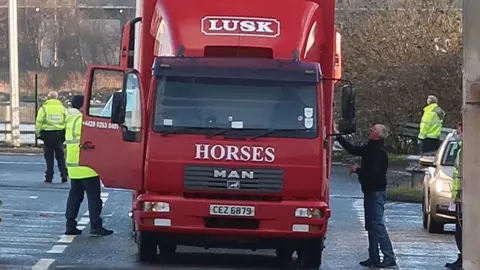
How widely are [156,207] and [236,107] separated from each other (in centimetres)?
129

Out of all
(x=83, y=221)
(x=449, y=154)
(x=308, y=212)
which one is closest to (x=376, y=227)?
(x=308, y=212)

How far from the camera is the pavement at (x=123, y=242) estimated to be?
12.8 meters

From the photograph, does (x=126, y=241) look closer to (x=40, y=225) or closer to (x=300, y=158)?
(x=40, y=225)

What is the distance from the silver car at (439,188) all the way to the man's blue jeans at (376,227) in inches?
107

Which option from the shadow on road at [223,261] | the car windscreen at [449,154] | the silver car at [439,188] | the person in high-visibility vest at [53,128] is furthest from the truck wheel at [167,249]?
the person in high-visibility vest at [53,128]

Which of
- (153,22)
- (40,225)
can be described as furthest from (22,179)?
(153,22)

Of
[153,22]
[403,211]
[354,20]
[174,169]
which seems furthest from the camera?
[354,20]

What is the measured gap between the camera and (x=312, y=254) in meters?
12.6

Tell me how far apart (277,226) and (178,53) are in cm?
Result: 204

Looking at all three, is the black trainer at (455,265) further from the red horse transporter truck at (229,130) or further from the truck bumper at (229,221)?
the truck bumper at (229,221)

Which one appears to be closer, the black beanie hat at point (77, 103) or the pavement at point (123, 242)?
the pavement at point (123, 242)

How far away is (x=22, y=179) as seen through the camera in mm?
23234

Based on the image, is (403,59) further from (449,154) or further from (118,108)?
(118,108)

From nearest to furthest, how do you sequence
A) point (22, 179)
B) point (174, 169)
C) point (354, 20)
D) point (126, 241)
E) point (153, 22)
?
1. point (174, 169)
2. point (153, 22)
3. point (126, 241)
4. point (22, 179)
5. point (354, 20)
